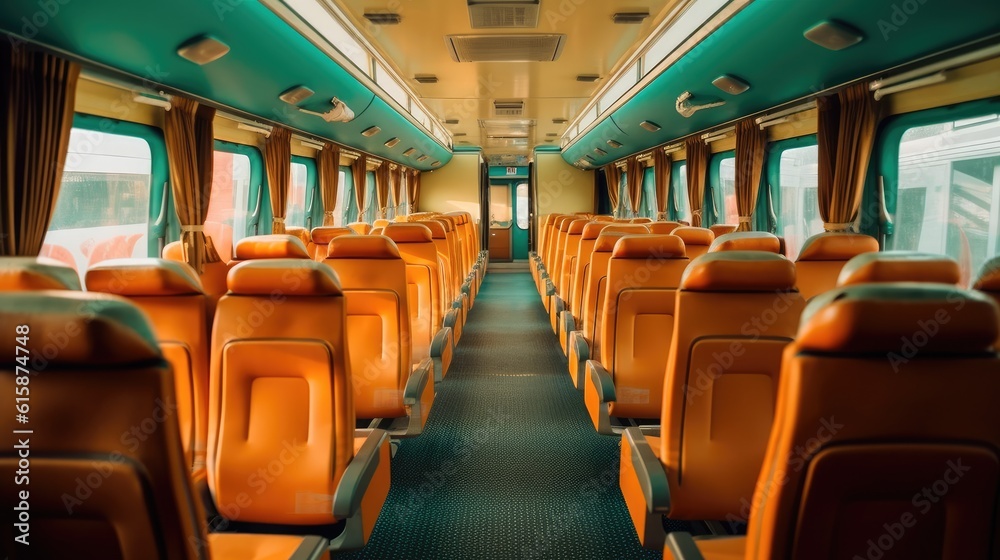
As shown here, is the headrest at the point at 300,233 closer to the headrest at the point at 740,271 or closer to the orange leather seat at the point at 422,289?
the orange leather seat at the point at 422,289

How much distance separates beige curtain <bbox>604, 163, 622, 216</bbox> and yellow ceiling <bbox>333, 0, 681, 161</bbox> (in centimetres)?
492

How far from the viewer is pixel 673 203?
11.2 meters

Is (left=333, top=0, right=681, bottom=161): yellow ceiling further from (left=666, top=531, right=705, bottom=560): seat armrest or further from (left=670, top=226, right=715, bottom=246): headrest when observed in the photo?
(left=666, top=531, right=705, bottom=560): seat armrest

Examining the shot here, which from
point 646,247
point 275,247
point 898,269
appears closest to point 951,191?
point 646,247

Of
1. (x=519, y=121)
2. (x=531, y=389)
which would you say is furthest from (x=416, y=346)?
(x=519, y=121)

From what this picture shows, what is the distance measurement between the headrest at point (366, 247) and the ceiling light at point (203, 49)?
4.89ft

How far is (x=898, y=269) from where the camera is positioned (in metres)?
2.05

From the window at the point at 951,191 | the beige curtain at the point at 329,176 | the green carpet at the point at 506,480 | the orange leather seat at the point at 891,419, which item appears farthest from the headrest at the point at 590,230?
the beige curtain at the point at 329,176

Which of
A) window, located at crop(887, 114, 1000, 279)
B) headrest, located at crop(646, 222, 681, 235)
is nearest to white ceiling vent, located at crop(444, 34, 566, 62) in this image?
headrest, located at crop(646, 222, 681, 235)

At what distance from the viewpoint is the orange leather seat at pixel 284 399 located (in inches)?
85.4

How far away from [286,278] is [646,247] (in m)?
2.13

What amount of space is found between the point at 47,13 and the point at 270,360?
2.08m

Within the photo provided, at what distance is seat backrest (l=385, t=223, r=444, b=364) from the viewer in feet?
15.4

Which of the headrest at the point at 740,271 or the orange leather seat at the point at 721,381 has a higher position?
the headrest at the point at 740,271
